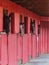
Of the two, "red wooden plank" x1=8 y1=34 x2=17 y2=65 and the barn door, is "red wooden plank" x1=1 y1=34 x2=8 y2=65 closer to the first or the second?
"red wooden plank" x1=8 y1=34 x2=17 y2=65

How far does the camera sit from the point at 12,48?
725cm

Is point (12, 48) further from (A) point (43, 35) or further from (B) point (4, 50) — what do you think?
(A) point (43, 35)

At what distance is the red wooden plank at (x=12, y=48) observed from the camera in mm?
6918

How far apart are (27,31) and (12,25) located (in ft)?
9.10

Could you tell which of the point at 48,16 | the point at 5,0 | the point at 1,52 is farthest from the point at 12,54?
the point at 48,16

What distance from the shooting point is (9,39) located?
6.91 metres

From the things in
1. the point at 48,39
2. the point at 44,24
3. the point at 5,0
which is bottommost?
the point at 48,39

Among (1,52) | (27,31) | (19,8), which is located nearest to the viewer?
(1,52)

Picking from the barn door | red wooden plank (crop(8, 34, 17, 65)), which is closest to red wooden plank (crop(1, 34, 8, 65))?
red wooden plank (crop(8, 34, 17, 65))

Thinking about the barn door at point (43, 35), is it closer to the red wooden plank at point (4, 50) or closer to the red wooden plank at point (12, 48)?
the red wooden plank at point (12, 48)

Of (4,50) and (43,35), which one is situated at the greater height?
(4,50)

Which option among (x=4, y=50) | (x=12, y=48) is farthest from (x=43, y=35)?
(x=4, y=50)

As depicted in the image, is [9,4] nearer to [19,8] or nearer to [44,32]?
[19,8]

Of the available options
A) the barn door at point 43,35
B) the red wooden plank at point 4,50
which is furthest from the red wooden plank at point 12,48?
the barn door at point 43,35
